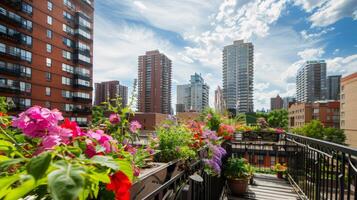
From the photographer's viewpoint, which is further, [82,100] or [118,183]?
[82,100]

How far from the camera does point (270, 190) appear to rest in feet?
13.9

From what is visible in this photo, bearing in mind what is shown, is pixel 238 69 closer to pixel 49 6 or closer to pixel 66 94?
pixel 66 94

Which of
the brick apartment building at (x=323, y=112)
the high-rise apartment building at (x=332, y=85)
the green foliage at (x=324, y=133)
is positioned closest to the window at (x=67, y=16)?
the green foliage at (x=324, y=133)

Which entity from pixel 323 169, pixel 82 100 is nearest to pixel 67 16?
pixel 82 100

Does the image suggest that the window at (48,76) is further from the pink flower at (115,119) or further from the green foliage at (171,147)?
the pink flower at (115,119)

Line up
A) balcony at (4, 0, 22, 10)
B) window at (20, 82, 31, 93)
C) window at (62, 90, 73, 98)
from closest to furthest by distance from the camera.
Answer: balcony at (4, 0, 22, 10), window at (20, 82, 31, 93), window at (62, 90, 73, 98)

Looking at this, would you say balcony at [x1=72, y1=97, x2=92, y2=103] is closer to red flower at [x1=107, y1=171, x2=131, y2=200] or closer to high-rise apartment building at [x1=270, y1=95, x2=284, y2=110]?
red flower at [x1=107, y1=171, x2=131, y2=200]

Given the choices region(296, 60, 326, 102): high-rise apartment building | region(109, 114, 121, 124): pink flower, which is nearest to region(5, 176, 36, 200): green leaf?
region(109, 114, 121, 124): pink flower

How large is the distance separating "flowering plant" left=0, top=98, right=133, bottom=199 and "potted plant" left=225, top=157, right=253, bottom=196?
3666mm

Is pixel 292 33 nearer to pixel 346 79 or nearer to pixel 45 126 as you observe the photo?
pixel 45 126

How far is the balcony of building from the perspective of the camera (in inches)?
43.5

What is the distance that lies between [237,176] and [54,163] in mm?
4044

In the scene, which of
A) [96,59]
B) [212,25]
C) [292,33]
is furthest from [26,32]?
[292,33]

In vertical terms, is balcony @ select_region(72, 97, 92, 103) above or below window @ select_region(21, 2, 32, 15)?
below
